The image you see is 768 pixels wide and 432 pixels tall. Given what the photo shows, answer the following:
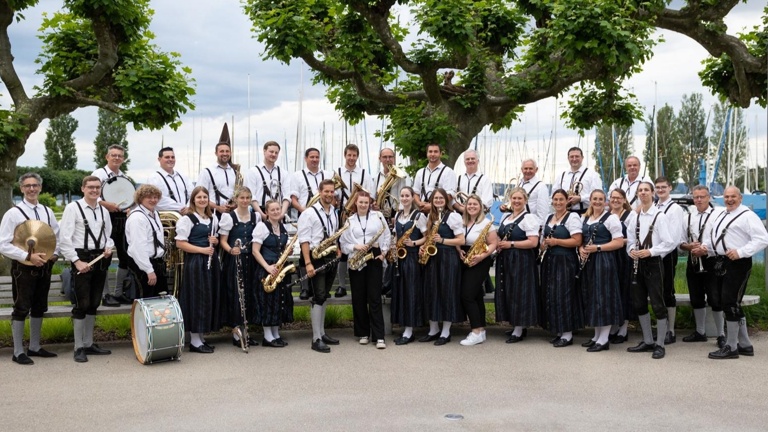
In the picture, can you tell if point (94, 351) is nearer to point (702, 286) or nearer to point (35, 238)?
point (35, 238)

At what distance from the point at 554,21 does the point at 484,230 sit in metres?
3.42

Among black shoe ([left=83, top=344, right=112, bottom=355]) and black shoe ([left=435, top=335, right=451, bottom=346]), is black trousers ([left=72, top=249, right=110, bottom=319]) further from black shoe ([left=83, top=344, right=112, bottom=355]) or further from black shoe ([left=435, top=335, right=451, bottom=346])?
black shoe ([left=435, top=335, right=451, bottom=346])

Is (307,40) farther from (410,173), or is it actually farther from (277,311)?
(277,311)

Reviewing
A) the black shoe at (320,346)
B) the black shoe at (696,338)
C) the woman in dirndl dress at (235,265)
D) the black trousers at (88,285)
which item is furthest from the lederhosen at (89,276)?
the black shoe at (696,338)

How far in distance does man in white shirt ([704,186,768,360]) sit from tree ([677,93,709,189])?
4103 cm

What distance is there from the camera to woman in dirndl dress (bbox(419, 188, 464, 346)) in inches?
339

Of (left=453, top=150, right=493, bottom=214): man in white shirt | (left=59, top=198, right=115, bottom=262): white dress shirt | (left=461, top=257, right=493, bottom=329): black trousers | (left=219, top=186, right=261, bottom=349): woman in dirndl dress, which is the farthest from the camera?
(left=453, top=150, right=493, bottom=214): man in white shirt

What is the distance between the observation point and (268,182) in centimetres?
936

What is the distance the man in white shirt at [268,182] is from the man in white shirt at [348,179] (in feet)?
2.18

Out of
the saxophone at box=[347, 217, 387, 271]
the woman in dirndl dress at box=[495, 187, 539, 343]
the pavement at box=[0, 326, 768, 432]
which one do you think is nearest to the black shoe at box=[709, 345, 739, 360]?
the pavement at box=[0, 326, 768, 432]

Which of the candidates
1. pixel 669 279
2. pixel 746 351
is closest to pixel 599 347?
pixel 669 279

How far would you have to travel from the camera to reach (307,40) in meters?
11.2

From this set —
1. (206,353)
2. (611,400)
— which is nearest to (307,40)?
(206,353)

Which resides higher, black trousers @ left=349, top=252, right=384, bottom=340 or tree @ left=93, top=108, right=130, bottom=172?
tree @ left=93, top=108, right=130, bottom=172
